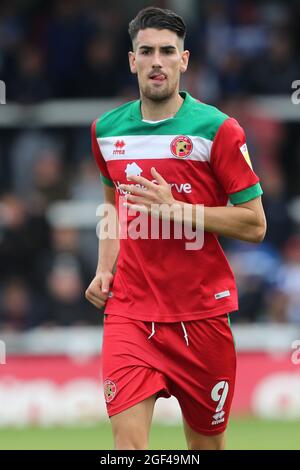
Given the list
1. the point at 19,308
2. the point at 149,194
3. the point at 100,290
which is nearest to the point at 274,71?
the point at 19,308

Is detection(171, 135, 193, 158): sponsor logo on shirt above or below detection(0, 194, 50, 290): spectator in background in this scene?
above

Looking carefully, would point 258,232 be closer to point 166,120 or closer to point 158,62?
point 166,120

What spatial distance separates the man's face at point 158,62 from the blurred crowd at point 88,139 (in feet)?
22.3

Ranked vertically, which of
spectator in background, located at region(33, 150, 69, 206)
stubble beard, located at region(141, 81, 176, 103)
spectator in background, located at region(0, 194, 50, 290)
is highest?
stubble beard, located at region(141, 81, 176, 103)

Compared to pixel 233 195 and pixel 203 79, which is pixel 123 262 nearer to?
pixel 233 195

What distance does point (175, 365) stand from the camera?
21.4 ft

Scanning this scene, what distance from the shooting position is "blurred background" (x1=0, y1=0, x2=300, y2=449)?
1225 centimetres

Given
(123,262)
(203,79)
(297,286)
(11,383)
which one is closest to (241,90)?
(203,79)

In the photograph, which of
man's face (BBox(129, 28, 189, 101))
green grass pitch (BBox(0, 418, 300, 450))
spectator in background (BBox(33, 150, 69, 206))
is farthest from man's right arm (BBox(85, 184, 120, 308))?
spectator in background (BBox(33, 150, 69, 206))

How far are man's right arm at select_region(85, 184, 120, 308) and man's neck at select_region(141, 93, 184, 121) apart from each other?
60cm

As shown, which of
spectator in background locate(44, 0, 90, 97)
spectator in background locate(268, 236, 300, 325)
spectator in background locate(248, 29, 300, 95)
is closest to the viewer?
spectator in background locate(268, 236, 300, 325)

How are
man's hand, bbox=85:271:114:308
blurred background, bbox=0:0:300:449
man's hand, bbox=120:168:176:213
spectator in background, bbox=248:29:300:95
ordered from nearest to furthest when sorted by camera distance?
man's hand, bbox=120:168:176:213 → man's hand, bbox=85:271:114:308 → blurred background, bbox=0:0:300:449 → spectator in background, bbox=248:29:300:95

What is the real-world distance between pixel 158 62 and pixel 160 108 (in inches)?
10.4

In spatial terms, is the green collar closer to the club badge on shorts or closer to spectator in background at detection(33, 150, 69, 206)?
the club badge on shorts
